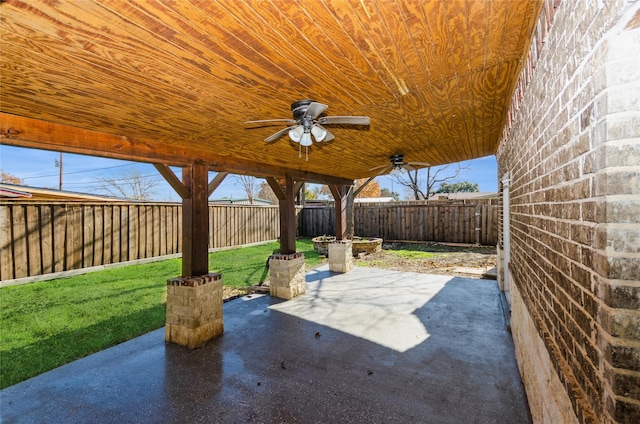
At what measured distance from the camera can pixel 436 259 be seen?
938cm

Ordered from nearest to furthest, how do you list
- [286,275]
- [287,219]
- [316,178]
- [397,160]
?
[397,160]
[286,275]
[287,219]
[316,178]

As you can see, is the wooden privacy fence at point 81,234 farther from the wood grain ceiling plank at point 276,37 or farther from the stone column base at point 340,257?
the wood grain ceiling plank at point 276,37

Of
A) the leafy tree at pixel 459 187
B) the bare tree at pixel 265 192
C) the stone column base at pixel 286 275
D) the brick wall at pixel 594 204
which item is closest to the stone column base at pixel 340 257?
the stone column base at pixel 286 275

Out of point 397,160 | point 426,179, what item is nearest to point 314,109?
point 397,160

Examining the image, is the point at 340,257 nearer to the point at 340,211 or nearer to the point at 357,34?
the point at 340,211

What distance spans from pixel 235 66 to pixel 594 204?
199cm

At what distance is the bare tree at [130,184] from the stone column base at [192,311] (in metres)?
26.7

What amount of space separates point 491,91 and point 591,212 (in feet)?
6.64

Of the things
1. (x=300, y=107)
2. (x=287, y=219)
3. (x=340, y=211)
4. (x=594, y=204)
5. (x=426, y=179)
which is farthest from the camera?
(x=426, y=179)

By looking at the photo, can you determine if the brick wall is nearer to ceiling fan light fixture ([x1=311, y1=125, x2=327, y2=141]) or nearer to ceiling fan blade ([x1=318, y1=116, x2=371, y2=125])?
ceiling fan blade ([x1=318, y1=116, x2=371, y2=125])

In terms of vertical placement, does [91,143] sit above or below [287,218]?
above

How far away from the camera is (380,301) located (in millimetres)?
5516

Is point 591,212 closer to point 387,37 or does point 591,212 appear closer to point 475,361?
point 387,37

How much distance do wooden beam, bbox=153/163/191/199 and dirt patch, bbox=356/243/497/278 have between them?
19.1 feet
